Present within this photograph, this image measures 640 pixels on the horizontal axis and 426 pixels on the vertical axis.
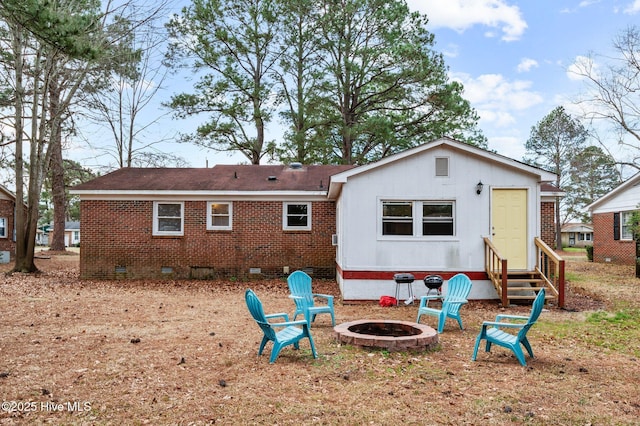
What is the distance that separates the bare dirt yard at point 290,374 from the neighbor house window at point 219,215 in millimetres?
5667

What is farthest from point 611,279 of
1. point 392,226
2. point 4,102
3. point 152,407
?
point 4,102

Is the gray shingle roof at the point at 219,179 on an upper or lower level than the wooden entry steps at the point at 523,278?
upper

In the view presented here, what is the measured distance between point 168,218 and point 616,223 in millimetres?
20072

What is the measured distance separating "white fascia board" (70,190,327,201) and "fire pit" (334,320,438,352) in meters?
7.67

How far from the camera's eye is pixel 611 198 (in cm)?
2112

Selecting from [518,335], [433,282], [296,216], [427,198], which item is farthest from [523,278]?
[296,216]

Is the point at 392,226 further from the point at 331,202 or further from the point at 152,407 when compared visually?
the point at 152,407

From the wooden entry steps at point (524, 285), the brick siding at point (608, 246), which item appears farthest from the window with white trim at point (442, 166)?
the brick siding at point (608, 246)

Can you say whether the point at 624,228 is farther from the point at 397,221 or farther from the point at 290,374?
the point at 290,374

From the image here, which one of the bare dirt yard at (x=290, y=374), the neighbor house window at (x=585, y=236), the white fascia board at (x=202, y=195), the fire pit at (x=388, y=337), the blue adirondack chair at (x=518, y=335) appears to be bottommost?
the bare dirt yard at (x=290, y=374)

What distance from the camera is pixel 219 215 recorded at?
14531mm

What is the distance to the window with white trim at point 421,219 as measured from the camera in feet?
35.3

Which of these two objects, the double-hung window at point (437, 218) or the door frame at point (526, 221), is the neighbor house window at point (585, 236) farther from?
the double-hung window at point (437, 218)

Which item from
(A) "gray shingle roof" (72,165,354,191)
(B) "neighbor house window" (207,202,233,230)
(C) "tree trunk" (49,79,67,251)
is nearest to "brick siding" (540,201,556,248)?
(A) "gray shingle roof" (72,165,354,191)
